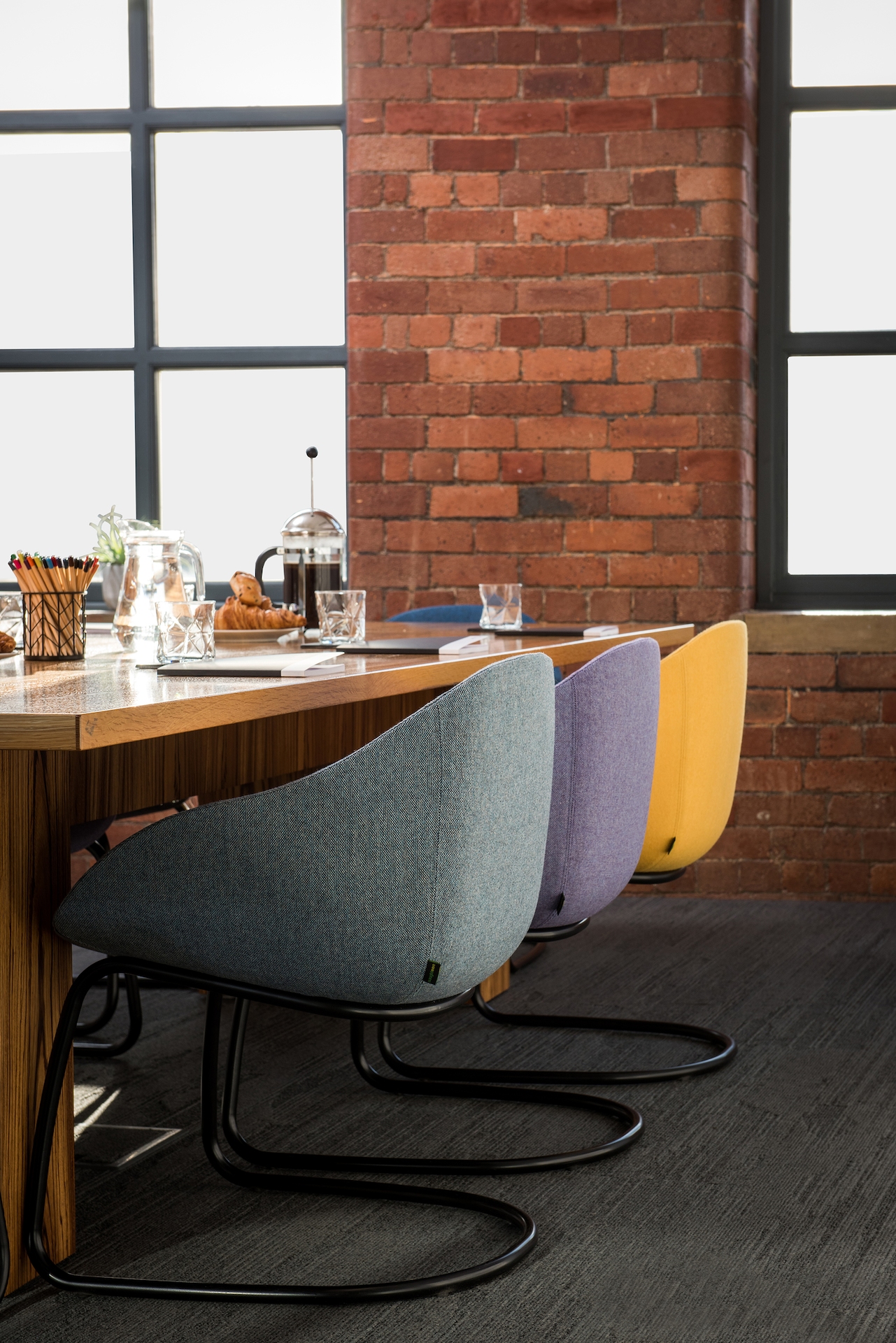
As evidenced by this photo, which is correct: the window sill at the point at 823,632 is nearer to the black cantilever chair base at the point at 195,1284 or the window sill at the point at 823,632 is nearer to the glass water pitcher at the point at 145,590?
the glass water pitcher at the point at 145,590

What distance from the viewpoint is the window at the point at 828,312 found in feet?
14.0

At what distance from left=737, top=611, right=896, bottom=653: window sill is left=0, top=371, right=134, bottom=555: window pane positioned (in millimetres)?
1985

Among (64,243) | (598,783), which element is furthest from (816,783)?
(64,243)

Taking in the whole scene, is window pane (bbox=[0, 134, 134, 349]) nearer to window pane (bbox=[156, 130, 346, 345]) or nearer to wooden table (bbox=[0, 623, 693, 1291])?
window pane (bbox=[156, 130, 346, 345])

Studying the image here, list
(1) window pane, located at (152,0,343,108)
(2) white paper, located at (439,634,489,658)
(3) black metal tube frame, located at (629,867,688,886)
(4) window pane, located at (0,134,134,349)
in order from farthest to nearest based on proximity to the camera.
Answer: (4) window pane, located at (0,134,134,349) < (1) window pane, located at (152,0,343,108) < (3) black metal tube frame, located at (629,867,688,886) < (2) white paper, located at (439,634,489,658)

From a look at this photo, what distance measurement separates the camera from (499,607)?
2.96 meters

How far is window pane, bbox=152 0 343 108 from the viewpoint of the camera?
14.6 feet

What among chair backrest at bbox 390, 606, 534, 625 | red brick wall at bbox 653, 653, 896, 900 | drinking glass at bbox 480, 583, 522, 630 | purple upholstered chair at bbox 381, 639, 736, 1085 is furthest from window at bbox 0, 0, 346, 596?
purple upholstered chair at bbox 381, 639, 736, 1085

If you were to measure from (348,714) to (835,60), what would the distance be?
8.61ft

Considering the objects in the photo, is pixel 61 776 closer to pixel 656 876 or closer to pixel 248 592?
pixel 248 592

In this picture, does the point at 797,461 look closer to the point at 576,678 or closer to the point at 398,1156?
the point at 576,678

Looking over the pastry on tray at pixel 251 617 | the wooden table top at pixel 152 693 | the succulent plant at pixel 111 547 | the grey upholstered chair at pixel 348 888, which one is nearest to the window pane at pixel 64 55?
the succulent plant at pixel 111 547

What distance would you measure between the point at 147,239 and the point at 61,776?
10.2ft

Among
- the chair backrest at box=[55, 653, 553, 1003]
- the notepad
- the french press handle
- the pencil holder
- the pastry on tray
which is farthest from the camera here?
the french press handle
